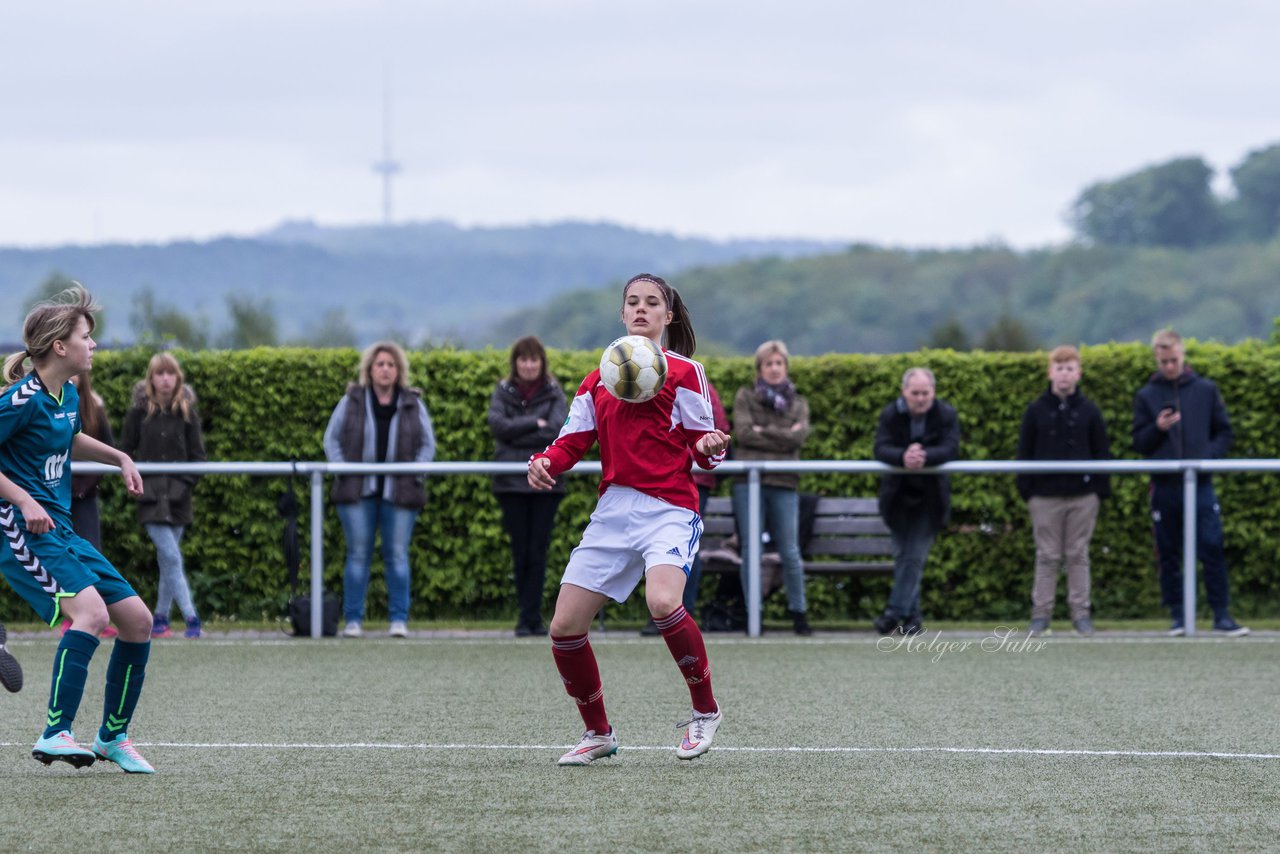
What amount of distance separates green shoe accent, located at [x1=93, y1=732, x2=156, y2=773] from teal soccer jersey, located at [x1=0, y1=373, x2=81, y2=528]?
76 cm

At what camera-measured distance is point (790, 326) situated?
122 m

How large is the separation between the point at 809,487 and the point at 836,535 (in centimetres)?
66

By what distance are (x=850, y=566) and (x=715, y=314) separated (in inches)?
4445

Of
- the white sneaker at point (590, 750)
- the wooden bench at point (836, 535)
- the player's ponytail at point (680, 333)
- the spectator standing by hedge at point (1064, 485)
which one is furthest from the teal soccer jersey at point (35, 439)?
the spectator standing by hedge at point (1064, 485)

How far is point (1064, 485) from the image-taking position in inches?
429

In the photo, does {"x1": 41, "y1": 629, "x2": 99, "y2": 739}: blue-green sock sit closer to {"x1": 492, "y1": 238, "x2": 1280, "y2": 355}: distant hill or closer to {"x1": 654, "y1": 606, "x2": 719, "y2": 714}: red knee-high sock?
{"x1": 654, "y1": 606, "x2": 719, "y2": 714}: red knee-high sock

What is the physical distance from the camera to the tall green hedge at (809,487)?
40.1 feet

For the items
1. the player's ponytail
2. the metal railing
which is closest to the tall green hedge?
the metal railing

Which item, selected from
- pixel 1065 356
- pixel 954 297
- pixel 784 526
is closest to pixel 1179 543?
pixel 1065 356

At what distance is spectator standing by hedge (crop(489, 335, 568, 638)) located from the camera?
1088cm

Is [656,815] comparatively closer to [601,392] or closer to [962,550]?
[601,392]

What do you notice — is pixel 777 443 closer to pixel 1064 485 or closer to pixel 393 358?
pixel 1064 485

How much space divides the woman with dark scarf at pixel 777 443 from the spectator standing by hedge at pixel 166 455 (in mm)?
3504

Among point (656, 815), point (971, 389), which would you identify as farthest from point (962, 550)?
point (656, 815)
